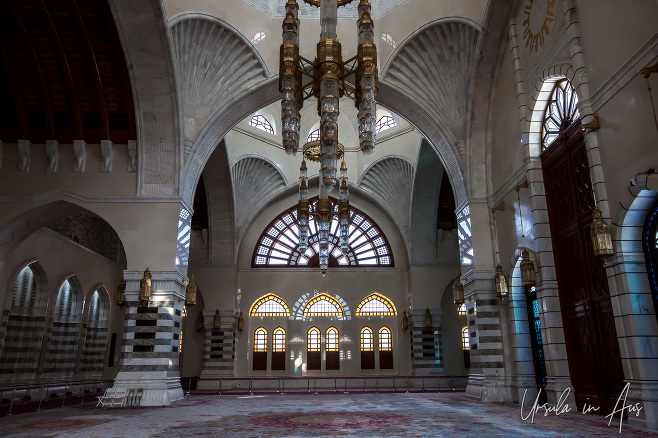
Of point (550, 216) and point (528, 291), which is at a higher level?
point (550, 216)

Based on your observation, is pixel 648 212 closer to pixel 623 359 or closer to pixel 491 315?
pixel 623 359

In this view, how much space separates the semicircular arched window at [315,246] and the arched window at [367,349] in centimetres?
363

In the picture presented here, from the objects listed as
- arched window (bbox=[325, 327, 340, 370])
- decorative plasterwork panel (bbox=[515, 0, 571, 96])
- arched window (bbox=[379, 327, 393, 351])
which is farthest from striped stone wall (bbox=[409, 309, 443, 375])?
decorative plasterwork panel (bbox=[515, 0, 571, 96])

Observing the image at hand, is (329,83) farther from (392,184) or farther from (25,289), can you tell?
(392,184)

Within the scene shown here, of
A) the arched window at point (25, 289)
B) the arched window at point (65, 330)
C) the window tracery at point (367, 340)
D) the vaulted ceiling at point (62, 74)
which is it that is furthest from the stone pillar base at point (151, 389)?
the window tracery at point (367, 340)

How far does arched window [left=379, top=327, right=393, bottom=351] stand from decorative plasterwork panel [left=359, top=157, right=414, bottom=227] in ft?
18.2

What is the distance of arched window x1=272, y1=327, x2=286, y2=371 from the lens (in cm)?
2469

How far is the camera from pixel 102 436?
755cm

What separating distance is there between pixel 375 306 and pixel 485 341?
38.6 feet

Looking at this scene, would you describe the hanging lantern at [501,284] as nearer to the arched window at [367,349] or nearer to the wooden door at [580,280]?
the wooden door at [580,280]

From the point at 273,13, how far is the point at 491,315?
12233 mm

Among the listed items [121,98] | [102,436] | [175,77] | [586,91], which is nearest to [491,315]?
[586,91]

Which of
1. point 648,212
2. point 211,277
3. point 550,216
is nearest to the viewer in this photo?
point 648,212

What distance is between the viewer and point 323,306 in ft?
84.6
